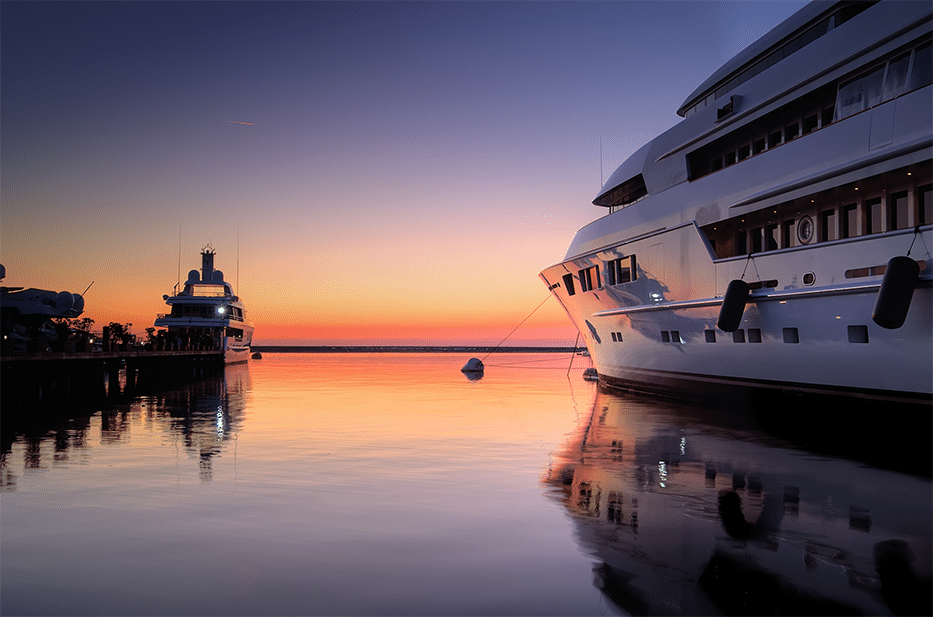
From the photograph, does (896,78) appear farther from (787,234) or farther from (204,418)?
(204,418)

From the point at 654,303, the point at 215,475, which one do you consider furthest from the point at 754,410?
the point at 215,475

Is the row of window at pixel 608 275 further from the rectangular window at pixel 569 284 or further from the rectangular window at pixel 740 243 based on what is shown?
the rectangular window at pixel 740 243

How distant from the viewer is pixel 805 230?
17172 mm

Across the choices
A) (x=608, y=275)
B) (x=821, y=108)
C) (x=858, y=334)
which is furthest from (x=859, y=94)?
(x=608, y=275)

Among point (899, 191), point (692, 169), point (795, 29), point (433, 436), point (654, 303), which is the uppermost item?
point (795, 29)

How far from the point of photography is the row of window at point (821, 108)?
13.9m

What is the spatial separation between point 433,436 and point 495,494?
6.87m

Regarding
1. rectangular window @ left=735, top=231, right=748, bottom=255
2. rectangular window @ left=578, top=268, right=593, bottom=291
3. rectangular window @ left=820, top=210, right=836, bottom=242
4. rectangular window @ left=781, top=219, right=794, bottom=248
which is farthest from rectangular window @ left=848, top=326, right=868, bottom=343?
rectangular window @ left=578, top=268, right=593, bottom=291

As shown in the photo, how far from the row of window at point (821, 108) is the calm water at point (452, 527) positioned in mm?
8179

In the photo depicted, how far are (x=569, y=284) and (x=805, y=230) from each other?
1419 cm

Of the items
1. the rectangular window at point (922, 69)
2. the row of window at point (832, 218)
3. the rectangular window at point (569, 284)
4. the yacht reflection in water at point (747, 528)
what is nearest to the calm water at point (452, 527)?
the yacht reflection in water at point (747, 528)

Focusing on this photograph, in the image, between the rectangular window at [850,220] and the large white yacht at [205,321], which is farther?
the large white yacht at [205,321]

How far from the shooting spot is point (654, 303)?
22.2m

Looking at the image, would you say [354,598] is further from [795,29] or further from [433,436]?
[795,29]
